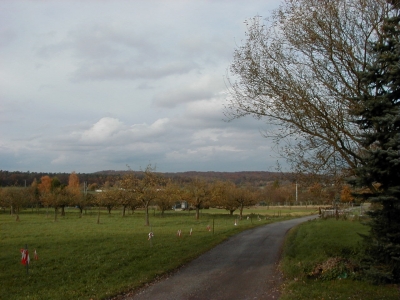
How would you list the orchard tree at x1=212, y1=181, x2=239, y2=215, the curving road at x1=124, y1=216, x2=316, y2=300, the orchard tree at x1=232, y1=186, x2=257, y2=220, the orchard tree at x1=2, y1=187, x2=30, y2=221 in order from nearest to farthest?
the curving road at x1=124, y1=216, x2=316, y2=300, the orchard tree at x1=2, y1=187, x2=30, y2=221, the orchard tree at x1=232, y1=186, x2=257, y2=220, the orchard tree at x1=212, y1=181, x2=239, y2=215

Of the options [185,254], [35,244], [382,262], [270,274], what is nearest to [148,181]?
[35,244]

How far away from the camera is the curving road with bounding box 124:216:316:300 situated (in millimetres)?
9898

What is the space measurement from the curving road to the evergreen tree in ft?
9.23

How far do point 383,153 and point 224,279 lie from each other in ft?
19.3

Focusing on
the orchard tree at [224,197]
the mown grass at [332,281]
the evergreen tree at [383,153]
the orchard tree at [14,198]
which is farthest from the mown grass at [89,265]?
the orchard tree at [14,198]

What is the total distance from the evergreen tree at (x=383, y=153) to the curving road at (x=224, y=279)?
2814 mm

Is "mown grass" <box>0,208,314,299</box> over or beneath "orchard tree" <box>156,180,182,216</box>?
beneath

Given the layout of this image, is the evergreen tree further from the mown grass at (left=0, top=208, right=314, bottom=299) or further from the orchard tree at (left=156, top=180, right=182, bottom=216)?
the orchard tree at (left=156, top=180, right=182, bottom=216)

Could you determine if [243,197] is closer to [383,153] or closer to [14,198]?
[14,198]

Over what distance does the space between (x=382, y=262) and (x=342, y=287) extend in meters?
1.30

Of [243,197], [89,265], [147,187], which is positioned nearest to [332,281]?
[89,265]

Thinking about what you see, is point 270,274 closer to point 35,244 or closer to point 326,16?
point 326,16

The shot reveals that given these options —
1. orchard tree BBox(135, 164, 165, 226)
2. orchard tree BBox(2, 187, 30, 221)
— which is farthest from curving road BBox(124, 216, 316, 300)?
orchard tree BBox(2, 187, 30, 221)

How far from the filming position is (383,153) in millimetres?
8648
